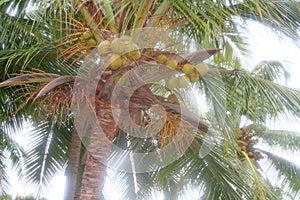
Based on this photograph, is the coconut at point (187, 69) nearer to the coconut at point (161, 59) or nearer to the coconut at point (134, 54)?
the coconut at point (161, 59)

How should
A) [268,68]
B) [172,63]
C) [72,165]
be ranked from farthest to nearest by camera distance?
[268,68], [72,165], [172,63]

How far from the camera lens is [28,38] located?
484 centimetres

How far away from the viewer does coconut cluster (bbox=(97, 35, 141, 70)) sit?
2893mm

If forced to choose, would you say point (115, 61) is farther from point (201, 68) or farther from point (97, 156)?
point (97, 156)

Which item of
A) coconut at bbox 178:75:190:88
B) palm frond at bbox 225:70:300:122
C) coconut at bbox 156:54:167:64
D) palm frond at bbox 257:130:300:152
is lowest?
palm frond at bbox 257:130:300:152

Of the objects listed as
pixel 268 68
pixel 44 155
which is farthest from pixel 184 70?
pixel 44 155

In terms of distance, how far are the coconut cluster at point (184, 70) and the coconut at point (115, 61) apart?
0.27 metres

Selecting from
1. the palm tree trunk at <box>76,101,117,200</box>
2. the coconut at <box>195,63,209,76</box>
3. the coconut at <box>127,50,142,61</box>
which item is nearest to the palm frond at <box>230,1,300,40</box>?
the coconut at <box>195,63,209,76</box>

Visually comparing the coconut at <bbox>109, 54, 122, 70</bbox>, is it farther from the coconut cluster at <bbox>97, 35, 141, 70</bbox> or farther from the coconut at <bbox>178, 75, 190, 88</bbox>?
the coconut at <bbox>178, 75, 190, 88</bbox>

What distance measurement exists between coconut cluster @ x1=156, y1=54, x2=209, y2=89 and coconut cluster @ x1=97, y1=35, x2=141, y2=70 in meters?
0.18

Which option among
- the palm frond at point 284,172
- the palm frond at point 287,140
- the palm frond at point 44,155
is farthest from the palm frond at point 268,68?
the palm frond at point 44,155

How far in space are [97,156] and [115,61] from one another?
734mm

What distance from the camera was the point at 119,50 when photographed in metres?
2.90

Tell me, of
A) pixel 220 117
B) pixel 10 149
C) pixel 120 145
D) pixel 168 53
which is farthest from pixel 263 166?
pixel 168 53
